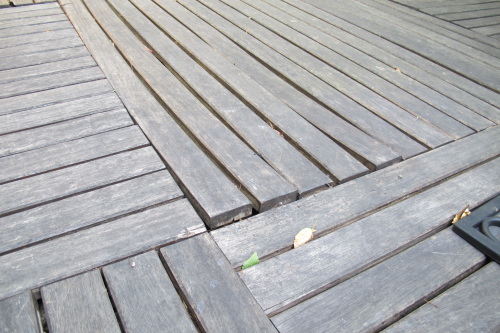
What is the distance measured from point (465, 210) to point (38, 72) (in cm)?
176

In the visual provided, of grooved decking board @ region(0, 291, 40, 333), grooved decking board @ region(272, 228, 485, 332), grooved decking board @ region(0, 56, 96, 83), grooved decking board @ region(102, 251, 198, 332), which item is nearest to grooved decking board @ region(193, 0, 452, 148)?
grooved decking board @ region(272, 228, 485, 332)

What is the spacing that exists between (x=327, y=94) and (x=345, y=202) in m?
0.69

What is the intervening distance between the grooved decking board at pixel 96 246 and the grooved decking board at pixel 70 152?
318 millimetres

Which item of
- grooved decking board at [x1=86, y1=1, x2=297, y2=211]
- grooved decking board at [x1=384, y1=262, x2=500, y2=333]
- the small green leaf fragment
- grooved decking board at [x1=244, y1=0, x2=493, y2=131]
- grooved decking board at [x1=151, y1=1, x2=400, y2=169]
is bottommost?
the small green leaf fragment

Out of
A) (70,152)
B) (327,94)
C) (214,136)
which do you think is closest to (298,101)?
(327,94)

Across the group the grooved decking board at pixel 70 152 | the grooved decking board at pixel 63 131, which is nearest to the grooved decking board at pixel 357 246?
the grooved decking board at pixel 70 152

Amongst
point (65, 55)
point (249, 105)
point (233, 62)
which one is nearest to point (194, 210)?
point (249, 105)

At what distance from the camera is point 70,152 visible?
1.31 meters

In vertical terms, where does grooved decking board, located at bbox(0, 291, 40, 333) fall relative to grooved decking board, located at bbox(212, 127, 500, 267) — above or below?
below

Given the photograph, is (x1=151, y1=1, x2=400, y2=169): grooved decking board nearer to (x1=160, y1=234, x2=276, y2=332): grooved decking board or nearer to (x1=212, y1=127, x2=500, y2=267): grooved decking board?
(x1=212, y1=127, x2=500, y2=267): grooved decking board

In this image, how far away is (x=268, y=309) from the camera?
899 millimetres

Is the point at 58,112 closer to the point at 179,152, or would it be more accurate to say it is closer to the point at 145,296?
the point at 179,152

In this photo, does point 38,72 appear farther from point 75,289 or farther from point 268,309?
point 268,309

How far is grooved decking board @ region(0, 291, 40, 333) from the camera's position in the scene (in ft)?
2.71
